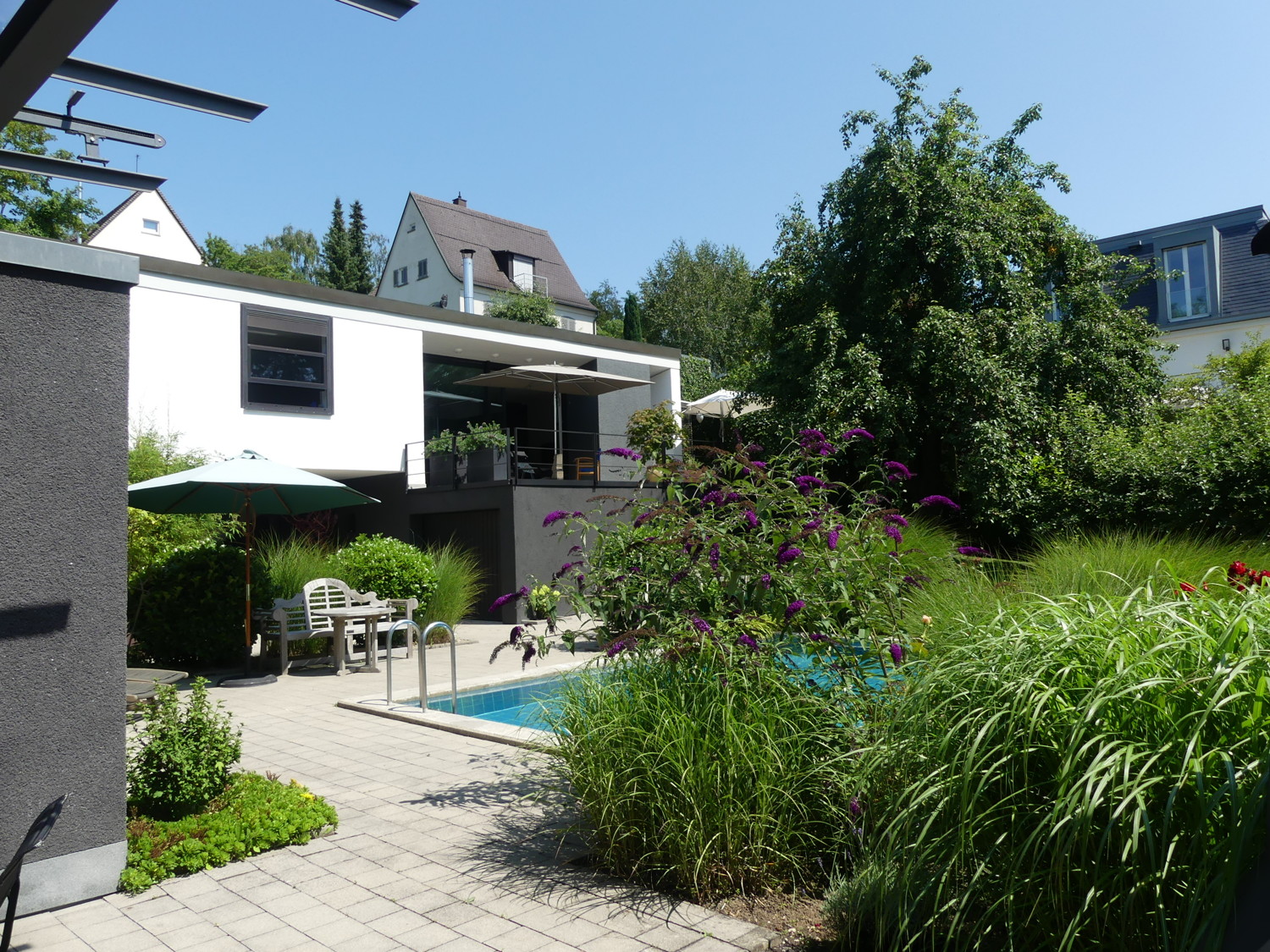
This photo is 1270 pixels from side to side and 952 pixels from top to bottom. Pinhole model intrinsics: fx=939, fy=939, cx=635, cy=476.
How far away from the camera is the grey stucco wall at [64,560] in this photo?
364cm

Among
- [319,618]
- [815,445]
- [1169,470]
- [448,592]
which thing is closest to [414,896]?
[815,445]

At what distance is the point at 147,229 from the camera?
3366 centimetres

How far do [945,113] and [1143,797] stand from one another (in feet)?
58.0

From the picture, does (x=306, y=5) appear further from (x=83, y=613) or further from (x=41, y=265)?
(x=83, y=613)

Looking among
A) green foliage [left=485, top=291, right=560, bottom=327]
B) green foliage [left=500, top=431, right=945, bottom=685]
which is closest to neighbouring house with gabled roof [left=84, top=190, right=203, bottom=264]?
green foliage [left=485, top=291, right=560, bottom=327]

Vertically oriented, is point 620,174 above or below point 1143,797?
above

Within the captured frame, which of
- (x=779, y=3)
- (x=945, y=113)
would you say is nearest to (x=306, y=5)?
(x=779, y=3)

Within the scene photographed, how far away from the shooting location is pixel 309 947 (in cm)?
330

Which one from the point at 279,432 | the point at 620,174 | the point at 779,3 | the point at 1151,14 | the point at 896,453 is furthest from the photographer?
the point at 896,453

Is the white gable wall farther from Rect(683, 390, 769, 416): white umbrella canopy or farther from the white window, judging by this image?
the white window

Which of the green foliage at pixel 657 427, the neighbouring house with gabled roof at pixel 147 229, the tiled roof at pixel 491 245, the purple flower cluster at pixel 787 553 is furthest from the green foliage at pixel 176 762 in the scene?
the tiled roof at pixel 491 245

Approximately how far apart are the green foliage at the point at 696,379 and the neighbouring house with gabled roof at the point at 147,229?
17704 mm

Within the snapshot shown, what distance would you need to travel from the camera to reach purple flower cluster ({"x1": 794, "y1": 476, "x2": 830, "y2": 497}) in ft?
14.9

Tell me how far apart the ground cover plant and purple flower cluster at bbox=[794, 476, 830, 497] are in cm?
285
